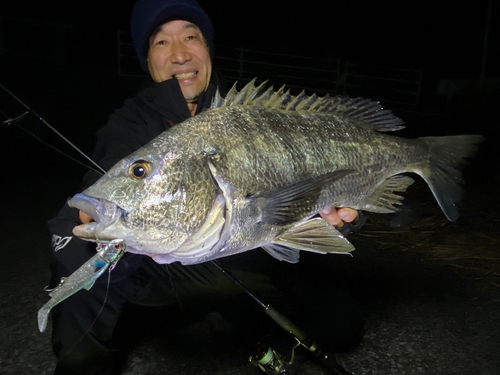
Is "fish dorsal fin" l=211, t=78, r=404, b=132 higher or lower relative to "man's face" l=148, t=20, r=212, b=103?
lower

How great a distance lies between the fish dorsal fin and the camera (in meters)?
1.53

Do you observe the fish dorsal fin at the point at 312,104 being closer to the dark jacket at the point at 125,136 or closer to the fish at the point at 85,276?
the dark jacket at the point at 125,136

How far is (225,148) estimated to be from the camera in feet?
4.53

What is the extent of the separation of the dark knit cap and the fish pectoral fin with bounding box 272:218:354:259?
1421 millimetres

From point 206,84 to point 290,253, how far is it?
132 centimetres

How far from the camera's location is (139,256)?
176 cm

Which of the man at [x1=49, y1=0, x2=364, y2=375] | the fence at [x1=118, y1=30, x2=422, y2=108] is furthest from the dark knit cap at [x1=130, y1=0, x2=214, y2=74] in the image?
the fence at [x1=118, y1=30, x2=422, y2=108]

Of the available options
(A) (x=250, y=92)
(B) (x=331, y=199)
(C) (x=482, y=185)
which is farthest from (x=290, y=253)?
(C) (x=482, y=185)

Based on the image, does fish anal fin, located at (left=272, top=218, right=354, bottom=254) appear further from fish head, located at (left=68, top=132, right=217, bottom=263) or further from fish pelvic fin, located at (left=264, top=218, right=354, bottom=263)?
fish head, located at (left=68, top=132, right=217, bottom=263)

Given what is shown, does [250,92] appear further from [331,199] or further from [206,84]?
[206,84]

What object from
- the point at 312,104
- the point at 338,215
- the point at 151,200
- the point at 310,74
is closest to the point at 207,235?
the point at 151,200

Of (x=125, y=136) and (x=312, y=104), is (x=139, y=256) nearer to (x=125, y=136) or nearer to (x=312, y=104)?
(x=125, y=136)

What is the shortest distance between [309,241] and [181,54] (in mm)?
1385

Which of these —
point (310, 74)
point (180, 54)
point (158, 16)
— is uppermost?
point (310, 74)
